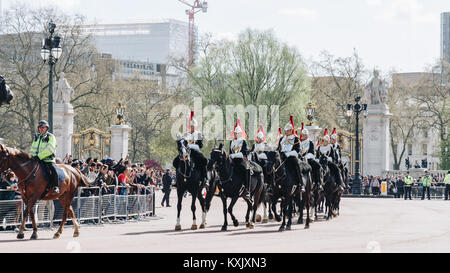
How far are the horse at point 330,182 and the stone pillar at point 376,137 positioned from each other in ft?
90.5

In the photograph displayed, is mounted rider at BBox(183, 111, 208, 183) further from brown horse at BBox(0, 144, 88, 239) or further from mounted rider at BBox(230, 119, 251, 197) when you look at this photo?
brown horse at BBox(0, 144, 88, 239)

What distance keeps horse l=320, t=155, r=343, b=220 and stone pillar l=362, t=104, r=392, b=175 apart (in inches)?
1086

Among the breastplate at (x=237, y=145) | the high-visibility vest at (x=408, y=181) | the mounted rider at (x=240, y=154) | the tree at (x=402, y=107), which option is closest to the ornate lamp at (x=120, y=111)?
the high-visibility vest at (x=408, y=181)

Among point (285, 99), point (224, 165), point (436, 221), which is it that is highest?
point (285, 99)

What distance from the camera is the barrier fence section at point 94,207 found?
64.7 ft

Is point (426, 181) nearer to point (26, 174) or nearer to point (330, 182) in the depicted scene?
point (330, 182)

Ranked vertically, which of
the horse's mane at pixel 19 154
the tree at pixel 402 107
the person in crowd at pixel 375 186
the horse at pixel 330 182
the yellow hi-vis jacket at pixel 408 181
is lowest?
the person in crowd at pixel 375 186

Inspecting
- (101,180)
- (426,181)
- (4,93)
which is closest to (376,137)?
(426,181)

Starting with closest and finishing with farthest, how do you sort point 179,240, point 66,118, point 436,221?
point 179,240
point 436,221
point 66,118

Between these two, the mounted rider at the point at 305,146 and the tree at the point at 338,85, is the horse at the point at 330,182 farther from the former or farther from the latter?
the tree at the point at 338,85
